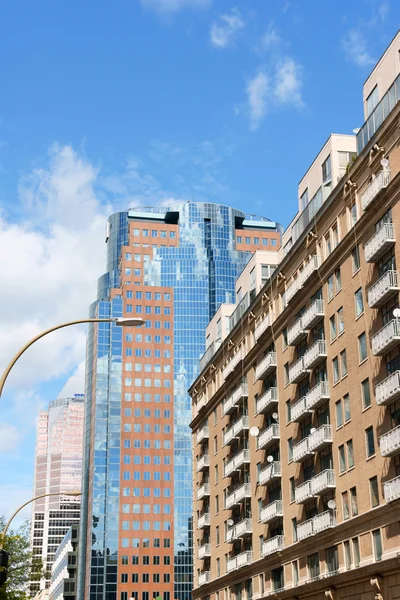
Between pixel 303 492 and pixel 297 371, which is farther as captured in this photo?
pixel 297 371

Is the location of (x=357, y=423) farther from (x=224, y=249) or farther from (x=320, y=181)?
(x=224, y=249)

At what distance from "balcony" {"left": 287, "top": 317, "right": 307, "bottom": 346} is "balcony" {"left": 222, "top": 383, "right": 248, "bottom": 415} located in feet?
42.6

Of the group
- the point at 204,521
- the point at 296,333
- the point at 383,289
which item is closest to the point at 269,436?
the point at 296,333

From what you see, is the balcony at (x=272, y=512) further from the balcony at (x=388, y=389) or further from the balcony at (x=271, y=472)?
the balcony at (x=388, y=389)

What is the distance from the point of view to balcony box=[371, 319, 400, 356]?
43.4 metres

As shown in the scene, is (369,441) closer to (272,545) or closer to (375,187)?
(375,187)

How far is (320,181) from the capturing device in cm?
5819

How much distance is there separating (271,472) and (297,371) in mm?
8857

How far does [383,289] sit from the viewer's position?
45156mm

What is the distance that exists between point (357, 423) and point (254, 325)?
24.2m

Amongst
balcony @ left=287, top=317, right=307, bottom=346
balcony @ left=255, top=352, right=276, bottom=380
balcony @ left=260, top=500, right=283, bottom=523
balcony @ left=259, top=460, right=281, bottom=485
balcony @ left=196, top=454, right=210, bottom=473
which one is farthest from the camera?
balcony @ left=196, top=454, right=210, bottom=473

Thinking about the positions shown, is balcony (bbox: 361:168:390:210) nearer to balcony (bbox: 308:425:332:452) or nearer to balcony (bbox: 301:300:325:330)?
balcony (bbox: 301:300:325:330)

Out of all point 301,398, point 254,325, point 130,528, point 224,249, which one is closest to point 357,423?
point 301,398

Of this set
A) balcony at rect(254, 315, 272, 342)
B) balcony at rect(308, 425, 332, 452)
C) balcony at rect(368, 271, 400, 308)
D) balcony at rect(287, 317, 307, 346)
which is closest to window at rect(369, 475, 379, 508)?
balcony at rect(308, 425, 332, 452)
